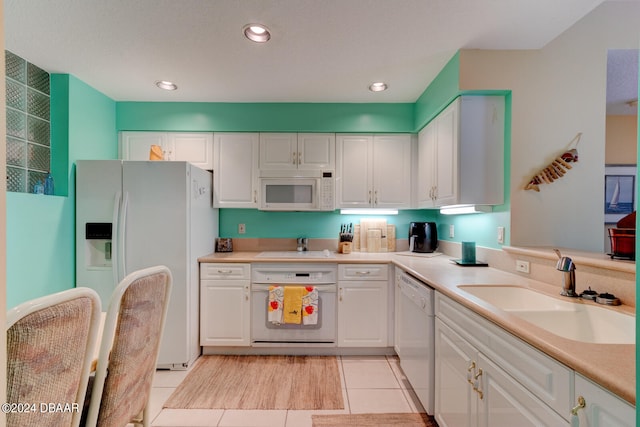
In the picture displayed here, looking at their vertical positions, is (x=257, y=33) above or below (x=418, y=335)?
above

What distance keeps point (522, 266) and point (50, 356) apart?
7.48 ft

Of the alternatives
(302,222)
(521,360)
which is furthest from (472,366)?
(302,222)

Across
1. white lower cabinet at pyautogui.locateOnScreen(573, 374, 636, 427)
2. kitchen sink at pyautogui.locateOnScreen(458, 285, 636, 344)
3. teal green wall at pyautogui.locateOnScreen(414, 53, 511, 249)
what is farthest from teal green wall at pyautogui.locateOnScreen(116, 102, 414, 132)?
white lower cabinet at pyautogui.locateOnScreen(573, 374, 636, 427)

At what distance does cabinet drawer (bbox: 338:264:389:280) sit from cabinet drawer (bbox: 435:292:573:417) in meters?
1.24

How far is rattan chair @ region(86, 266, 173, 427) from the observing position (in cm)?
97

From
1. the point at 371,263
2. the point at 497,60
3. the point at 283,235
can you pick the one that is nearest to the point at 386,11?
the point at 497,60

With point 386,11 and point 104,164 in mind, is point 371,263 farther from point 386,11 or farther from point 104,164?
point 104,164

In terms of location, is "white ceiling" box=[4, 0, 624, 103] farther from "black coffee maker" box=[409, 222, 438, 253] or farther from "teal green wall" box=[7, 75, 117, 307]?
"black coffee maker" box=[409, 222, 438, 253]

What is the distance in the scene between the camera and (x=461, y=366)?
1396 millimetres

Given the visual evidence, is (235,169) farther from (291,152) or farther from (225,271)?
(225,271)

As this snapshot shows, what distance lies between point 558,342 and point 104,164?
3.10 metres

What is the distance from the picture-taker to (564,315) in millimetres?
1314

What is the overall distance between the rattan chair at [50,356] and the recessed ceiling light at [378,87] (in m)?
2.54

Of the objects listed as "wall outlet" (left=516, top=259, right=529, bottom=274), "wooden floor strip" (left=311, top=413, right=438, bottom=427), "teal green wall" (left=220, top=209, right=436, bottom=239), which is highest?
"teal green wall" (left=220, top=209, right=436, bottom=239)
